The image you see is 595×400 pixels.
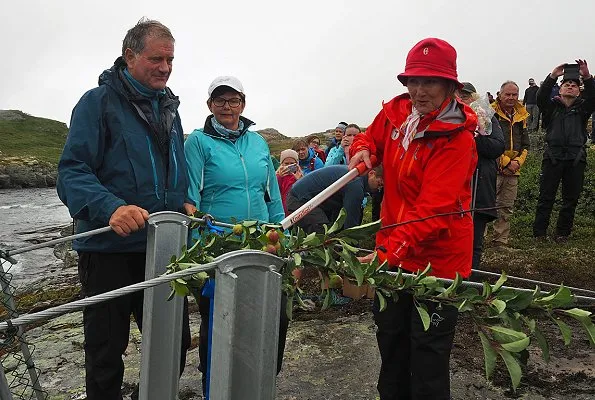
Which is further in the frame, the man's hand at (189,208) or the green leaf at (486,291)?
the man's hand at (189,208)

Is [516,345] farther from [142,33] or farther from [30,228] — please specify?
[30,228]

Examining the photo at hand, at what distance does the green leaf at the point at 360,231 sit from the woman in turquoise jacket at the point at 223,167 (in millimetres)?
1563

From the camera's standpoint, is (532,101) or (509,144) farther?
(532,101)

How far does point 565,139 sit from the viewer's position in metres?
7.64

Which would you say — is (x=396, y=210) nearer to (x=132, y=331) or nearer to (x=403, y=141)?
(x=403, y=141)

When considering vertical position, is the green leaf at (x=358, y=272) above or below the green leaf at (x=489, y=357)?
above

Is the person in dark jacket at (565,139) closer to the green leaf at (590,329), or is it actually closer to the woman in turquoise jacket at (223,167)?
the woman in turquoise jacket at (223,167)

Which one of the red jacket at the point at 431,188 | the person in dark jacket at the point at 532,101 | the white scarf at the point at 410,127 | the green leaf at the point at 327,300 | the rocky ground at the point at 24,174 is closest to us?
the green leaf at the point at 327,300

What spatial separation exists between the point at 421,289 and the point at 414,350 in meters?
0.91

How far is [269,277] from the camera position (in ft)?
5.61

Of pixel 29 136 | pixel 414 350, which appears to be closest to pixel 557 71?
pixel 414 350

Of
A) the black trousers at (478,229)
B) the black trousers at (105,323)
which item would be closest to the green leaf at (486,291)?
the black trousers at (105,323)

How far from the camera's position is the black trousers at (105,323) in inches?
114

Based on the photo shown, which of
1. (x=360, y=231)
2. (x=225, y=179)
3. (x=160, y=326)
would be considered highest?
(x=225, y=179)
